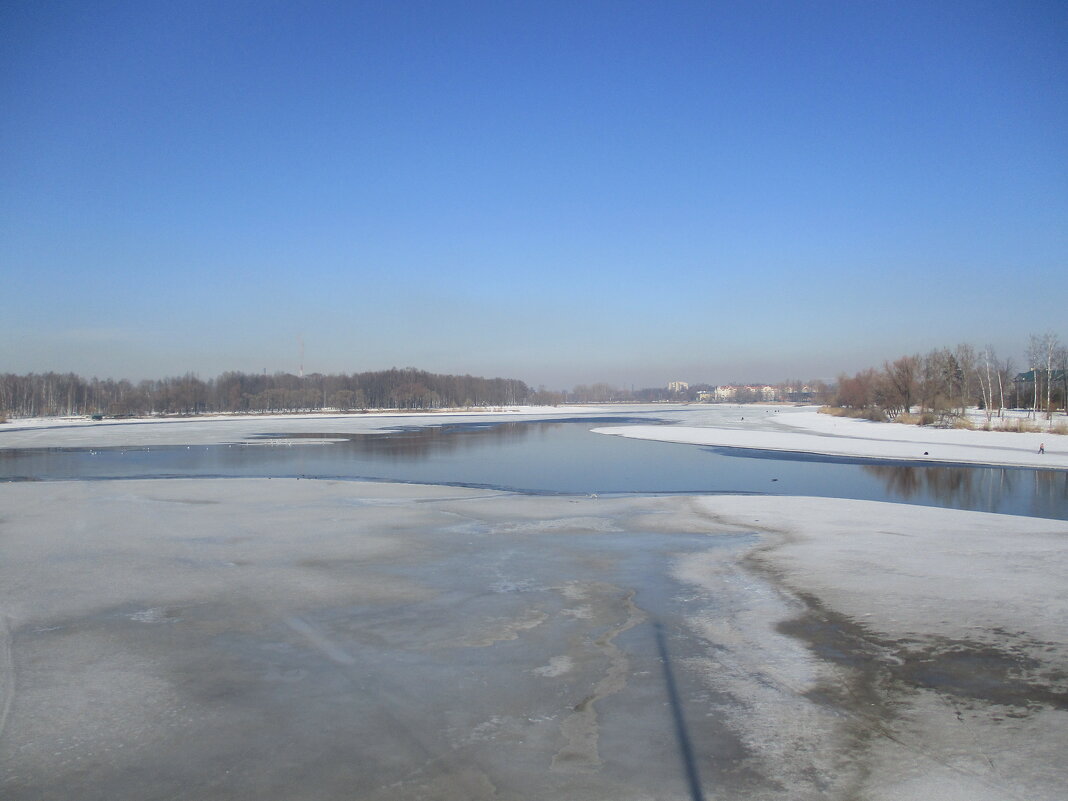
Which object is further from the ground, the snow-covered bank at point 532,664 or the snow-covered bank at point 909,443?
the snow-covered bank at point 909,443

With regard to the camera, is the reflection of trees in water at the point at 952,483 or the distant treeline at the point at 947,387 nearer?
the reflection of trees in water at the point at 952,483

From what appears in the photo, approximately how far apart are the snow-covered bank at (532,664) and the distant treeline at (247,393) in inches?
3021

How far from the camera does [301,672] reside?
16.4ft

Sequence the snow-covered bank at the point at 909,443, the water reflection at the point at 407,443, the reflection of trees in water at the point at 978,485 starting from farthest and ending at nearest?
the water reflection at the point at 407,443
the snow-covered bank at the point at 909,443
the reflection of trees in water at the point at 978,485

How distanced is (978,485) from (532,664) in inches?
636

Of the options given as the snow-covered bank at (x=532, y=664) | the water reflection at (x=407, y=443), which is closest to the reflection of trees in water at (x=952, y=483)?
the snow-covered bank at (x=532, y=664)

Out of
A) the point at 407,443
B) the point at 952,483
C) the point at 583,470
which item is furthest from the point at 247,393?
the point at 952,483

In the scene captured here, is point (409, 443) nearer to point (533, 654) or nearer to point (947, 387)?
point (533, 654)

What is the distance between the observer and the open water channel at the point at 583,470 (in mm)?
16172

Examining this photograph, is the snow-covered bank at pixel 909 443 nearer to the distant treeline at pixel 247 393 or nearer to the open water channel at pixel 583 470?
the open water channel at pixel 583 470

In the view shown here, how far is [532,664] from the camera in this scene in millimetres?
5164

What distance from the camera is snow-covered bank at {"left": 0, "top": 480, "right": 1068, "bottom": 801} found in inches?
143

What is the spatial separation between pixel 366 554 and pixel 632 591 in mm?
3641

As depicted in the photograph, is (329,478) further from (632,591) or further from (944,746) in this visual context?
(944,746)
